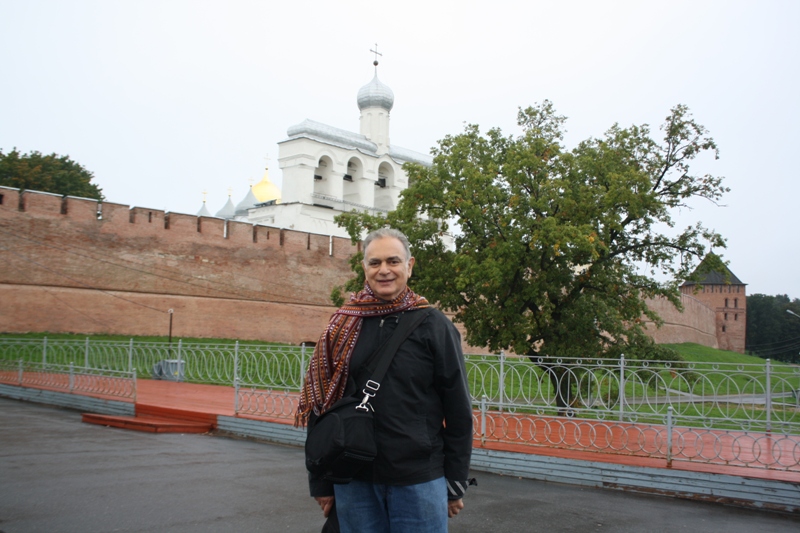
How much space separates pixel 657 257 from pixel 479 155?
3602 millimetres

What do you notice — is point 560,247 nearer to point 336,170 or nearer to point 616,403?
point 616,403

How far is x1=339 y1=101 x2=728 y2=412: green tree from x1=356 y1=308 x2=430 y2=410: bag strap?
9651 millimetres

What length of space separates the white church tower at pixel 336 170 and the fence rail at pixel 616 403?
22.3 metres

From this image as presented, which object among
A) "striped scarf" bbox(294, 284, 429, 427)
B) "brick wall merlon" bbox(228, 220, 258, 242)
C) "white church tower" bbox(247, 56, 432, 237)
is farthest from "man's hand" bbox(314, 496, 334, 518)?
"white church tower" bbox(247, 56, 432, 237)

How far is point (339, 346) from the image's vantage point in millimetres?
2410

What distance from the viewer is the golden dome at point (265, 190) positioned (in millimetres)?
42312

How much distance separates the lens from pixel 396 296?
243 centimetres

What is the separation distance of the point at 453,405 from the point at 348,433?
339mm

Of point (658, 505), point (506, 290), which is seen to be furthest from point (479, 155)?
point (658, 505)

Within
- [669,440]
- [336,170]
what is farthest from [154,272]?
[669,440]

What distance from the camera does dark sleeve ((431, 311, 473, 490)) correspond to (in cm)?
231

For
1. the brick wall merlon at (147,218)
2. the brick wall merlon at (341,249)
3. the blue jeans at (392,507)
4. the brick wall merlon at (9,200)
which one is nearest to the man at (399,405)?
the blue jeans at (392,507)

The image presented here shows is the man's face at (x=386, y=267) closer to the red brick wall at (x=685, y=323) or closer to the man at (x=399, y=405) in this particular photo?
the man at (x=399, y=405)

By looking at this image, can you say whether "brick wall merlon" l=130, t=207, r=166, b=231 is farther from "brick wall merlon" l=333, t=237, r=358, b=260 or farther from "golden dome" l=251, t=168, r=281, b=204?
"golden dome" l=251, t=168, r=281, b=204
